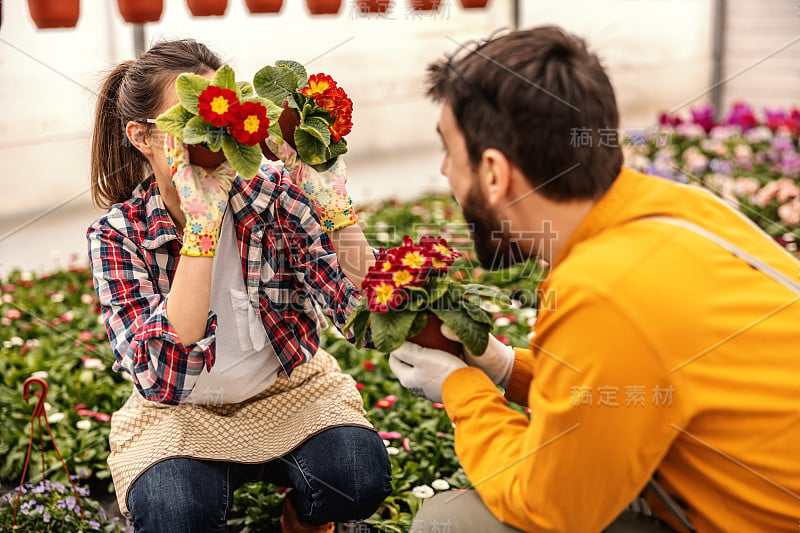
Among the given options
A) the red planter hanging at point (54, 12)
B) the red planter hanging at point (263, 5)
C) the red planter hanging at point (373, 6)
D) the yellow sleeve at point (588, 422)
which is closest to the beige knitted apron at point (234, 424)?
the yellow sleeve at point (588, 422)

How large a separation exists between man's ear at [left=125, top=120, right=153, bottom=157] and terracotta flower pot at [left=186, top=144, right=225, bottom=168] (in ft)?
0.79

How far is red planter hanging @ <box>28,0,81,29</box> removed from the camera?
3389 mm

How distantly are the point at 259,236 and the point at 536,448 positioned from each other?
75cm

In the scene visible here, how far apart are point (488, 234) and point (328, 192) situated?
0.47m

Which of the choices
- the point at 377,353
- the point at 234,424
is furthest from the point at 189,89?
the point at 377,353

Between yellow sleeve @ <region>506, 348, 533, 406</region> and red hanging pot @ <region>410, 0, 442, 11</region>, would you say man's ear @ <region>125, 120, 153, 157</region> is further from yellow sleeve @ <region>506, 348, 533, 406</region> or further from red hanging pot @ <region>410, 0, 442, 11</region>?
red hanging pot @ <region>410, 0, 442, 11</region>

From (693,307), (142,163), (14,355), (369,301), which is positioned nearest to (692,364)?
(693,307)

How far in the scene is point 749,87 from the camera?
23.1 feet

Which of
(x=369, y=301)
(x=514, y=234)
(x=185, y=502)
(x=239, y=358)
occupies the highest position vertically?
(x=514, y=234)

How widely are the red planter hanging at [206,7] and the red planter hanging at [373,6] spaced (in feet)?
3.97

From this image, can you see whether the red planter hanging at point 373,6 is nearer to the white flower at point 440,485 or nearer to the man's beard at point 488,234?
the white flower at point 440,485

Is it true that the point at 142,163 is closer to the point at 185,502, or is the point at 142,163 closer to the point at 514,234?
the point at 185,502

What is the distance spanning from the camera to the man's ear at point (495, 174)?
1.20 metres

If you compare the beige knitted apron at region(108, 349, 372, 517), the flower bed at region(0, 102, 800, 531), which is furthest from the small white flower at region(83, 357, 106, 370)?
the beige knitted apron at region(108, 349, 372, 517)
